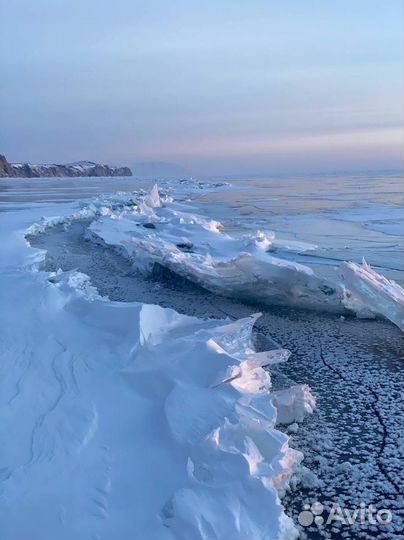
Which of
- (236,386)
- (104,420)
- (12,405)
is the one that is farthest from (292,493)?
(12,405)

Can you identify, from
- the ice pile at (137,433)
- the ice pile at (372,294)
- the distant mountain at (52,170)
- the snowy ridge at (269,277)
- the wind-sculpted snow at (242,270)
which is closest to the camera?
the ice pile at (137,433)

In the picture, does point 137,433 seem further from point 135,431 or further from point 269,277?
point 269,277

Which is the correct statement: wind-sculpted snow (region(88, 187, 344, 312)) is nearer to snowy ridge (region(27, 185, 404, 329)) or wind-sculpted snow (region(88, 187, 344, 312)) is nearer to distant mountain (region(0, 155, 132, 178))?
snowy ridge (region(27, 185, 404, 329))

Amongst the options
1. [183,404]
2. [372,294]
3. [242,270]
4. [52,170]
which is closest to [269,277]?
[242,270]

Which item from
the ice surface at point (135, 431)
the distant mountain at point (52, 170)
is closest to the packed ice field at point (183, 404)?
the ice surface at point (135, 431)

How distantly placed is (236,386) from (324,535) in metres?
0.99

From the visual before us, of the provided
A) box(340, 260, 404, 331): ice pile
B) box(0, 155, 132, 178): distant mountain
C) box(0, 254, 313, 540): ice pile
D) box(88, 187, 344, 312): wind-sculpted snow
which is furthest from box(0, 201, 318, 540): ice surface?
box(0, 155, 132, 178): distant mountain

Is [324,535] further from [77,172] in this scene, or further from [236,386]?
[77,172]

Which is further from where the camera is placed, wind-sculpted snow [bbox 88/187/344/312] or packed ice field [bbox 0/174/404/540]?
wind-sculpted snow [bbox 88/187/344/312]

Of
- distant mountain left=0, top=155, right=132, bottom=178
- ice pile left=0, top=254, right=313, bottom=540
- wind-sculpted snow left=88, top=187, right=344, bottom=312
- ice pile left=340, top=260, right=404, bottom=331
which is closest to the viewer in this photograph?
ice pile left=0, top=254, right=313, bottom=540

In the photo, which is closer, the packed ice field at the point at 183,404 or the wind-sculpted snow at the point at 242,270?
the packed ice field at the point at 183,404

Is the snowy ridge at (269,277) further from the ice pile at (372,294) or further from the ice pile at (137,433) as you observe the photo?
the ice pile at (137,433)

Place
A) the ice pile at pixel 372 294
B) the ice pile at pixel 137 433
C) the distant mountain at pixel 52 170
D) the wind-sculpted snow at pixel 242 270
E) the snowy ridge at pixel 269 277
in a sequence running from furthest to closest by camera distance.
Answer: the distant mountain at pixel 52 170
the wind-sculpted snow at pixel 242 270
the snowy ridge at pixel 269 277
the ice pile at pixel 372 294
the ice pile at pixel 137 433

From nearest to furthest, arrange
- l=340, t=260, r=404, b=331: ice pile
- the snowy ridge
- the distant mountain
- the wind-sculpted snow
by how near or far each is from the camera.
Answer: l=340, t=260, r=404, b=331: ice pile, the snowy ridge, the wind-sculpted snow, the distant mountain
